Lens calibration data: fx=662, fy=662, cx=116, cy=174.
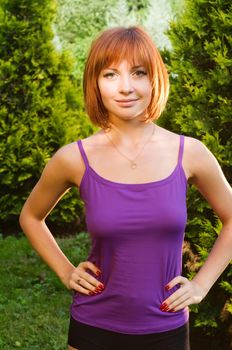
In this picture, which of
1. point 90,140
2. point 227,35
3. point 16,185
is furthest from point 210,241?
point 16,185

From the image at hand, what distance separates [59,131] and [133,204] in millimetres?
5074

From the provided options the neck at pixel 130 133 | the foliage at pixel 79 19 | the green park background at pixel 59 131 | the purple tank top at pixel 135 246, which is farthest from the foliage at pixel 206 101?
the foliage at pixel 79 19

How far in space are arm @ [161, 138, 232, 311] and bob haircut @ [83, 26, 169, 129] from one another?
212mm

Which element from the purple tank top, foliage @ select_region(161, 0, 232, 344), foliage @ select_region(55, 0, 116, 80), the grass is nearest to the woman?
the purple tank top

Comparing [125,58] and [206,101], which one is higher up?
[125,58]

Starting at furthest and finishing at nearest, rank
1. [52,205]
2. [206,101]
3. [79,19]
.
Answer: [79,19], [206,101], [52,205]

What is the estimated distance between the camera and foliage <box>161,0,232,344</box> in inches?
136

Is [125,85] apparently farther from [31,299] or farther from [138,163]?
[31,299]

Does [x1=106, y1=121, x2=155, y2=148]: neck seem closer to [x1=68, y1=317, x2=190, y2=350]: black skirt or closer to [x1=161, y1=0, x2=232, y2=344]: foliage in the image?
[x1=68, y1=317, x2=190, y2=350]: black skirt

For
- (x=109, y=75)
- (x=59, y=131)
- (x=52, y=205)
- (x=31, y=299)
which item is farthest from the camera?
(x=59, y=131)

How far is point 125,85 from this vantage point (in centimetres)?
220

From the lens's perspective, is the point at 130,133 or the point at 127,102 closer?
the point at 127,102

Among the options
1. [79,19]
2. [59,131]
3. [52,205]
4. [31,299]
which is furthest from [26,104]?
[79,19]

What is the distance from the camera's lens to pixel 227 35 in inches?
138
